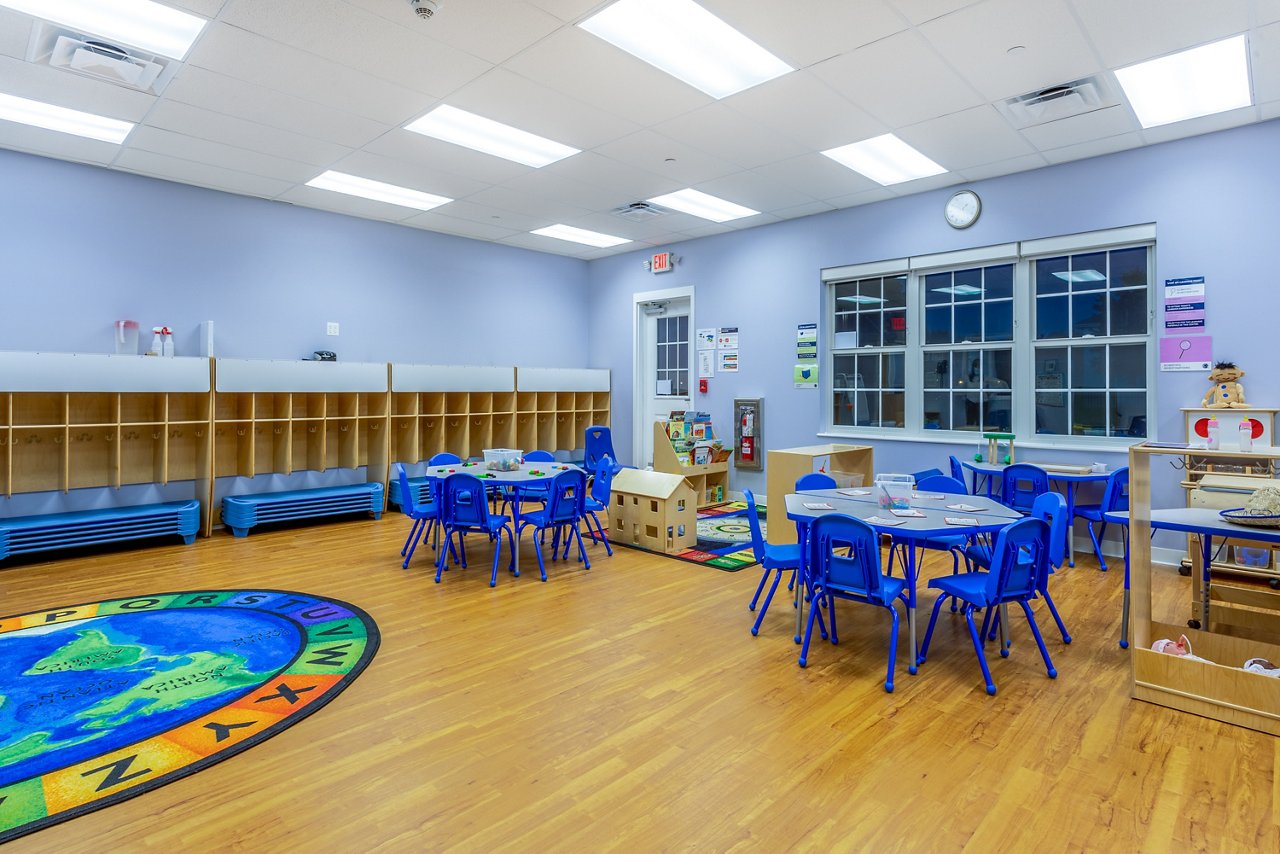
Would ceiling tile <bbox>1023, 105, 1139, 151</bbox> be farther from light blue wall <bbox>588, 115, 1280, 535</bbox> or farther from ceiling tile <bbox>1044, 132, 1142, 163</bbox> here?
light blue wall <bbox>588, 115, 1280, 535</bbox>

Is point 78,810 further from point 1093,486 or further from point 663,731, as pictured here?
point 1093,486

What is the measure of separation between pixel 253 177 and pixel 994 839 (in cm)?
767

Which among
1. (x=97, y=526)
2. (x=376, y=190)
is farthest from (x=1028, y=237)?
(x=97, y=526)

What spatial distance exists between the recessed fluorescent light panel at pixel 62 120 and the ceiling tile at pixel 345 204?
1643 mm

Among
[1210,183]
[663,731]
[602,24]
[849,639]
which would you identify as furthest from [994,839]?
[1210,183]

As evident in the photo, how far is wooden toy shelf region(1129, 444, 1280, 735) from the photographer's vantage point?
301cm

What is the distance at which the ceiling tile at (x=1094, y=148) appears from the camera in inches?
224

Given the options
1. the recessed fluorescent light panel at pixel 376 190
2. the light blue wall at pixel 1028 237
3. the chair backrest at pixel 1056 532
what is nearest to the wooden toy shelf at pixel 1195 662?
the chair backrest at pixel 1056 532

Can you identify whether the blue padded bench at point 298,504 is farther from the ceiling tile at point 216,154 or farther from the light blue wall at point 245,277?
the ceiling tile at point 216,154

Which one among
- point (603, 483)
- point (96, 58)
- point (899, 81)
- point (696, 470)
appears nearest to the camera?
point (96, 58)

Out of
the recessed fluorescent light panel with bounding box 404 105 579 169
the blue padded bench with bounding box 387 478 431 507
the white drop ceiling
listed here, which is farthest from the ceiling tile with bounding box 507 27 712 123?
the blue padded bench with bounding box 387 478 431 507

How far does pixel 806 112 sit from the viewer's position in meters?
5.20

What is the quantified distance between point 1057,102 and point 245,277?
7.65 metres

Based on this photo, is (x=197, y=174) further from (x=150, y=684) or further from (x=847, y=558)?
(x=847, y=558)
